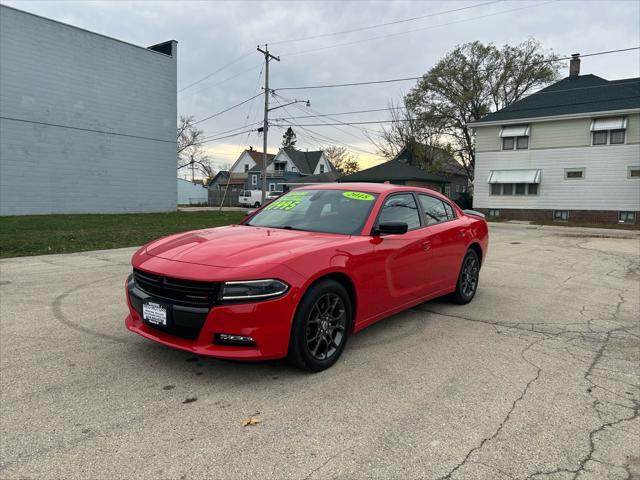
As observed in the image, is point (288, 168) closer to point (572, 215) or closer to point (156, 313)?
point (572, 215)

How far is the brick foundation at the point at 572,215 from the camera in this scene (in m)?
25.7

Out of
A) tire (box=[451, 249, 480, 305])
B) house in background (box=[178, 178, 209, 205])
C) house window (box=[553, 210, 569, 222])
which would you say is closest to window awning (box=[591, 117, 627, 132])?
house window (box=[553, 210, 569, 222])

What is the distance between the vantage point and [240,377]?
3.37m

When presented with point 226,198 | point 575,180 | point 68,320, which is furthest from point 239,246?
point 226,198

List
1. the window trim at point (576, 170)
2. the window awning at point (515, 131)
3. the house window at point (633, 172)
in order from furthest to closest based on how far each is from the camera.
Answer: the window awning at point (515, 131), the window trim at point (576, 170), the house window at point (633, 172)

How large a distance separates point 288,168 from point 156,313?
61.5m

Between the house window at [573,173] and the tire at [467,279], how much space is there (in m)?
24.7

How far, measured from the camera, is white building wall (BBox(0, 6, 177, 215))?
20562mm

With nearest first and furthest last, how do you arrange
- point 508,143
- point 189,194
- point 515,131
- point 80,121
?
point 80,121 → point 515,131 → point 508,143 → point 189,194

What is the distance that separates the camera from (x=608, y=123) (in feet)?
83.7

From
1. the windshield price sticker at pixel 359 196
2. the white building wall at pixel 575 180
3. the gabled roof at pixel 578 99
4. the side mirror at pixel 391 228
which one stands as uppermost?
the gabled roof at pixel 578 99

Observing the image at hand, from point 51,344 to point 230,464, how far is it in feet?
8.50

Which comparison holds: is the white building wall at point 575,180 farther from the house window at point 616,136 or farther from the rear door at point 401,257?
the rear door at point 401,257

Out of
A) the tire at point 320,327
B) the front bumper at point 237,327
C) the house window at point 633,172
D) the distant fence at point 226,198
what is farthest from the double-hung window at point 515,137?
the distant fence at point 226,198
